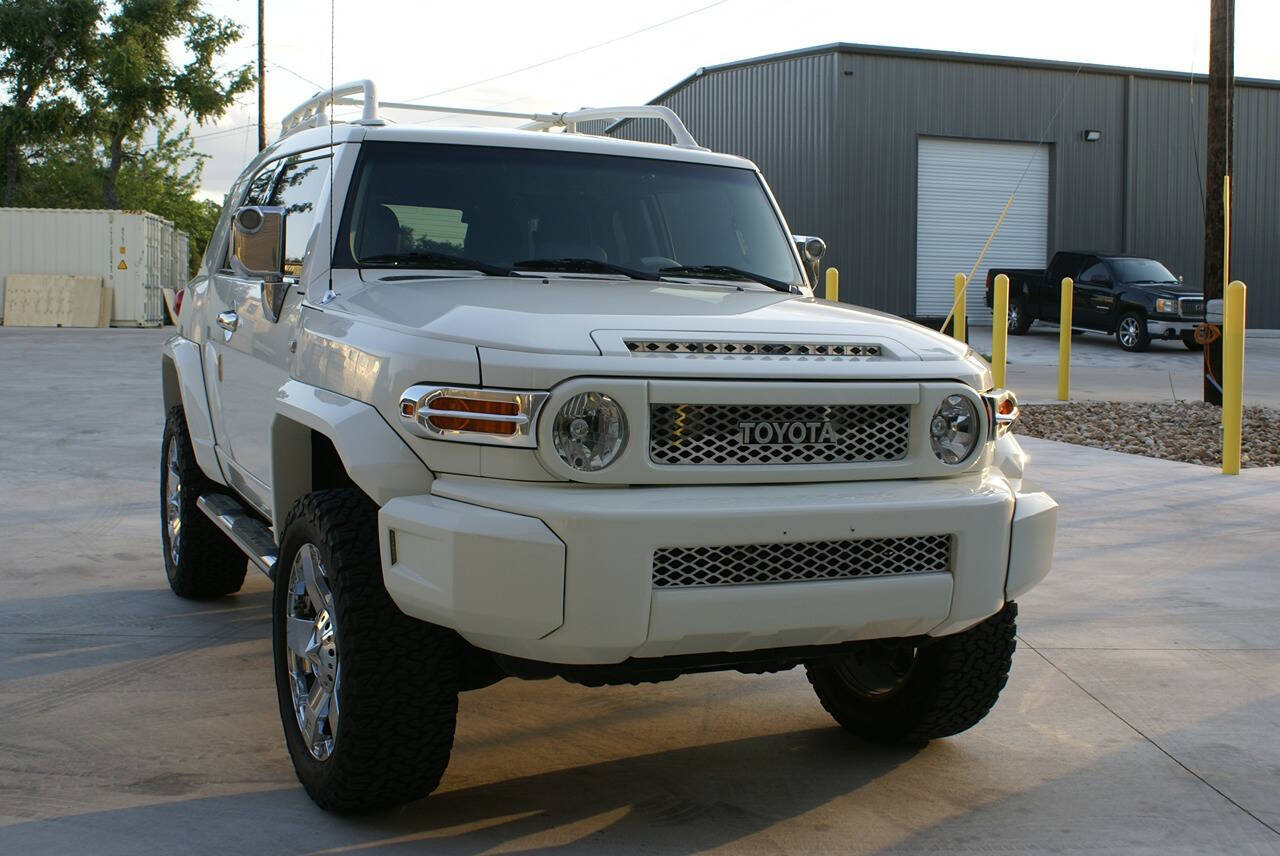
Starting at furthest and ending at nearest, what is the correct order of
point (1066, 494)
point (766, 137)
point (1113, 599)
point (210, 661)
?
point (766, 137)
point (1066, 494)
point (1113, 599)
point (210, 661)

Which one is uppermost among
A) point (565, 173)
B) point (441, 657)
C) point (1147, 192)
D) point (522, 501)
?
point (1147, 192)

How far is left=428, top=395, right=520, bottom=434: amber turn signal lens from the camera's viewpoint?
126 inches

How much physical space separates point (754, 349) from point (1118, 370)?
19.1 m

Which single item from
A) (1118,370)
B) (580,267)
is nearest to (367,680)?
(580,267)

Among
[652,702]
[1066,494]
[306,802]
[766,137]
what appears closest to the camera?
[306,802]

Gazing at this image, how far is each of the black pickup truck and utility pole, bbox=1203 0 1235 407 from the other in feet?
28.0

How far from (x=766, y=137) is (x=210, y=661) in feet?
89.6

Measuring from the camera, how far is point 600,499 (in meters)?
3.14

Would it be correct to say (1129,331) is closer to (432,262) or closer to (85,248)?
(432,262)

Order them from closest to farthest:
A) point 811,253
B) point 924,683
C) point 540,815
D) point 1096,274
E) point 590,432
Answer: point 590,432
point 540,815
point 924,683
point 811,253
point 1096,274

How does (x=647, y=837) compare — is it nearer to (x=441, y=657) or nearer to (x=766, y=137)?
(x=441, y=657)

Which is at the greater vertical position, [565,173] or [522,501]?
[565,173]

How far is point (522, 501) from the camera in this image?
312 cm

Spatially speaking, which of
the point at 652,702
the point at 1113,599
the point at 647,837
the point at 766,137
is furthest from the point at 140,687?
the point at 766,137
